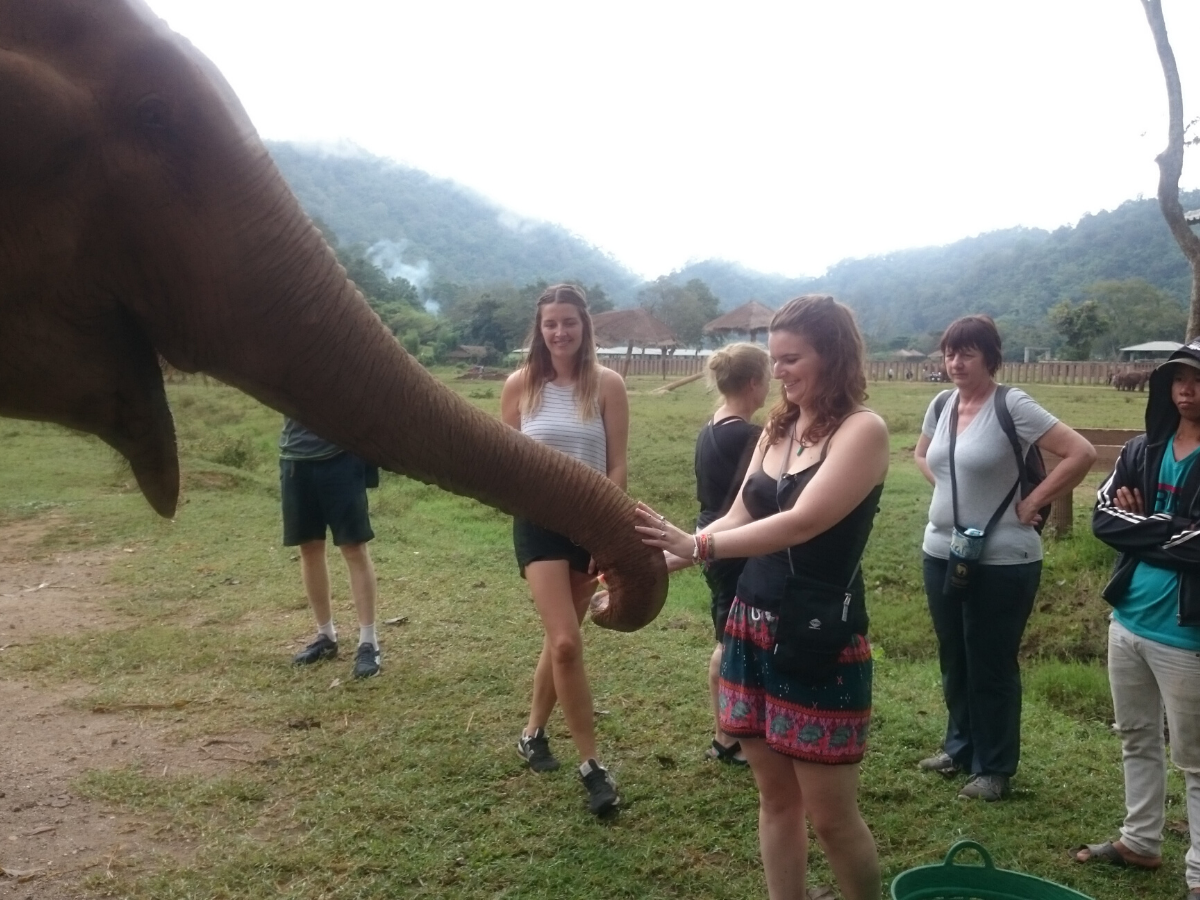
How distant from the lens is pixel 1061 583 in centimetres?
679

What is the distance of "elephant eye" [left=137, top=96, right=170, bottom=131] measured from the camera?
1.70 metres

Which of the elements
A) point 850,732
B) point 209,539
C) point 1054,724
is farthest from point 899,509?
point 850,732

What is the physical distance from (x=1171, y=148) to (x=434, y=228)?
165 metres

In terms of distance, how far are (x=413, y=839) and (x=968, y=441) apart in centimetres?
273

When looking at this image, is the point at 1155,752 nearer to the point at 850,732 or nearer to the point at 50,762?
the point at 850,732

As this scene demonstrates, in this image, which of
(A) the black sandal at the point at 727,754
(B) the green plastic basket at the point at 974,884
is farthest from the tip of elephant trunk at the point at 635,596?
(A) the black sandal at the point at 727,754

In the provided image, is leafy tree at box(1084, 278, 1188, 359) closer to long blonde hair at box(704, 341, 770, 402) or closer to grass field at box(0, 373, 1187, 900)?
grass field at box(0, 373, 1187, 900)

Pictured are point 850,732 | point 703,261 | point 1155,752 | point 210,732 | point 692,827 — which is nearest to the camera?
point 850,732

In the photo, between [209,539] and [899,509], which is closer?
[209,539]

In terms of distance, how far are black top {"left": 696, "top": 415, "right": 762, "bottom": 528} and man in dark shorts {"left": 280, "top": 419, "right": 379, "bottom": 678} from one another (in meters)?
2.25

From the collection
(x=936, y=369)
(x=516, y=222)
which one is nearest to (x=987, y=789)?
(x=936, y=369)

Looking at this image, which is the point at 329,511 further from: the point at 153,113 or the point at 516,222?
the point at 516,222

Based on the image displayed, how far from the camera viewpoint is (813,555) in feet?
8.54

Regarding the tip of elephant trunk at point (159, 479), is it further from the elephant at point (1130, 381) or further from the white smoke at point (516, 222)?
the white smoke at point (516, 222)
